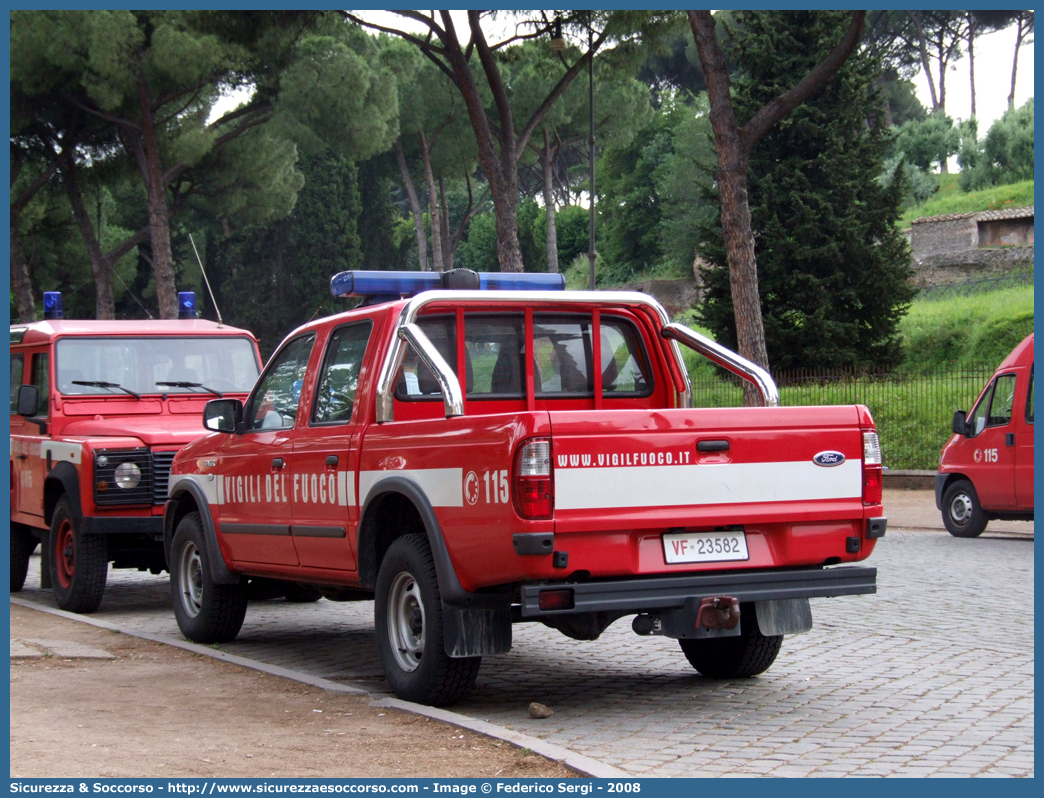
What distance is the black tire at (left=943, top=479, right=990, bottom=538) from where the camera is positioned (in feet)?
51.6

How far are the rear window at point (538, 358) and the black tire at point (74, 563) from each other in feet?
13.2

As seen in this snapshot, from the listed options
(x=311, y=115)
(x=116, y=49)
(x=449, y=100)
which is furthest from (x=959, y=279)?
(x=116, y=49)

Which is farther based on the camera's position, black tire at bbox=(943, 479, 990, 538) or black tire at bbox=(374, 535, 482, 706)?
black tire at bbox=(943, 479, 990, 538)

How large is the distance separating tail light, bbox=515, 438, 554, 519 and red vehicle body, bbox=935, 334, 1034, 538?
10.6 metres

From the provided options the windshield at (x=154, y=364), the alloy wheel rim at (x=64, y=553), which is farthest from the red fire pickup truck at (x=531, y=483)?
the windshield at (x=154, y=364)

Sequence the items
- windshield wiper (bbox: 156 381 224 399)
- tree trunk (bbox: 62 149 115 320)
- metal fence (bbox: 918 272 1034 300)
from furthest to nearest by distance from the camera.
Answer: metal fence (bbox: 918 272 1034 300)
tree trunk (bbox: 62 149 115 320)
windshield wiper (bbox: 156 381 224 399)

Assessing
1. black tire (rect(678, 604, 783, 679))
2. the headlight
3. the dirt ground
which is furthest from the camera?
the headlight

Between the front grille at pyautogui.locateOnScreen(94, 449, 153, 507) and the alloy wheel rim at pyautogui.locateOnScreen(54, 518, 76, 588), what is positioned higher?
the front grille at pyautogui.locateOnScreen(94, 449, 153, 507)

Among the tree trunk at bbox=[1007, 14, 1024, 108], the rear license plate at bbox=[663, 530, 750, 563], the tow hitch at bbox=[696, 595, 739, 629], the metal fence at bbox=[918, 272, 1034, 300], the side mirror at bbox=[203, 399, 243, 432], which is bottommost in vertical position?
the tow hitch at bbox=[696, 595, 739, 629]

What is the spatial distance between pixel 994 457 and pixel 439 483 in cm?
1079

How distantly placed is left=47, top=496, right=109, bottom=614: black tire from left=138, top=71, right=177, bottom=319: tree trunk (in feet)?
68.1

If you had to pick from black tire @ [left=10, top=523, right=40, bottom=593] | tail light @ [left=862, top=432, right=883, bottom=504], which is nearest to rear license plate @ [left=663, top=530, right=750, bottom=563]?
tail light @ [left=862, top=432, right=883, bottom=504]

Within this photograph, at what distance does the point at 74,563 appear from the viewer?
10359 mm

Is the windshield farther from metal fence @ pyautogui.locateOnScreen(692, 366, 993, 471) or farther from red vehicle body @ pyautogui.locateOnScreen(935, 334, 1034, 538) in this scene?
metal fence @ pyautogui.locateOnScreen(692, 366, 993, 471)
